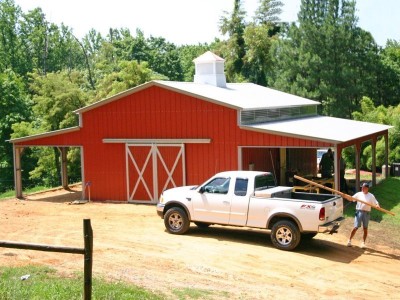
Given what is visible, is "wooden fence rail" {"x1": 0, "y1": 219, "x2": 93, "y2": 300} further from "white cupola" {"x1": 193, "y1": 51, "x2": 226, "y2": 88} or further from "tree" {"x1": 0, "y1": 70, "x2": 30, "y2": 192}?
"tree" {"x1": 0, "y1": 70, "x2": 30, "y2": 192}

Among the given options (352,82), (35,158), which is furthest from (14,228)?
(352,82)

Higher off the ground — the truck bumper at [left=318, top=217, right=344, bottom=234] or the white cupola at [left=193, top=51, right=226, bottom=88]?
the white cupola at [left=193, top=51, right=226, bottom=88]

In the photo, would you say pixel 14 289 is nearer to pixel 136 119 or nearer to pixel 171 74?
pixel 136 119

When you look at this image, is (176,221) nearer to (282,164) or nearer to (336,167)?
(336,167)

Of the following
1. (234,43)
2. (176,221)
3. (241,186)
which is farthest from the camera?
(234,43)

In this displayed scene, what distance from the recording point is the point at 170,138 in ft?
72.3

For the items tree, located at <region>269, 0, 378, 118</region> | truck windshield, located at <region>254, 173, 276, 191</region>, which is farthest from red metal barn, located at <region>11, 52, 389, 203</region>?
tree, located at <region>269, 0, 378, 118</region>

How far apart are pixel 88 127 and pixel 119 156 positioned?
1.81m

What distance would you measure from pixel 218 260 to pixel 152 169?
9.01 m

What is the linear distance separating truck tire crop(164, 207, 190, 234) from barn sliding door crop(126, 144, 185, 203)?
512cm

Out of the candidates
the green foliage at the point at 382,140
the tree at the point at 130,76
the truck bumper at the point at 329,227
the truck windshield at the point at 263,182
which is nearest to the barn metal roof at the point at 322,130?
the truck windshield at the point at 263,182

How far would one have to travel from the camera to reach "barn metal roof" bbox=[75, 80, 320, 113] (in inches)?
845

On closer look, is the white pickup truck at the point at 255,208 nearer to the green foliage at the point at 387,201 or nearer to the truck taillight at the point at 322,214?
the truck taillight at the point at 322,214

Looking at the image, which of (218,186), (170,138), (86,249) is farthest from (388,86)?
(86,249)
